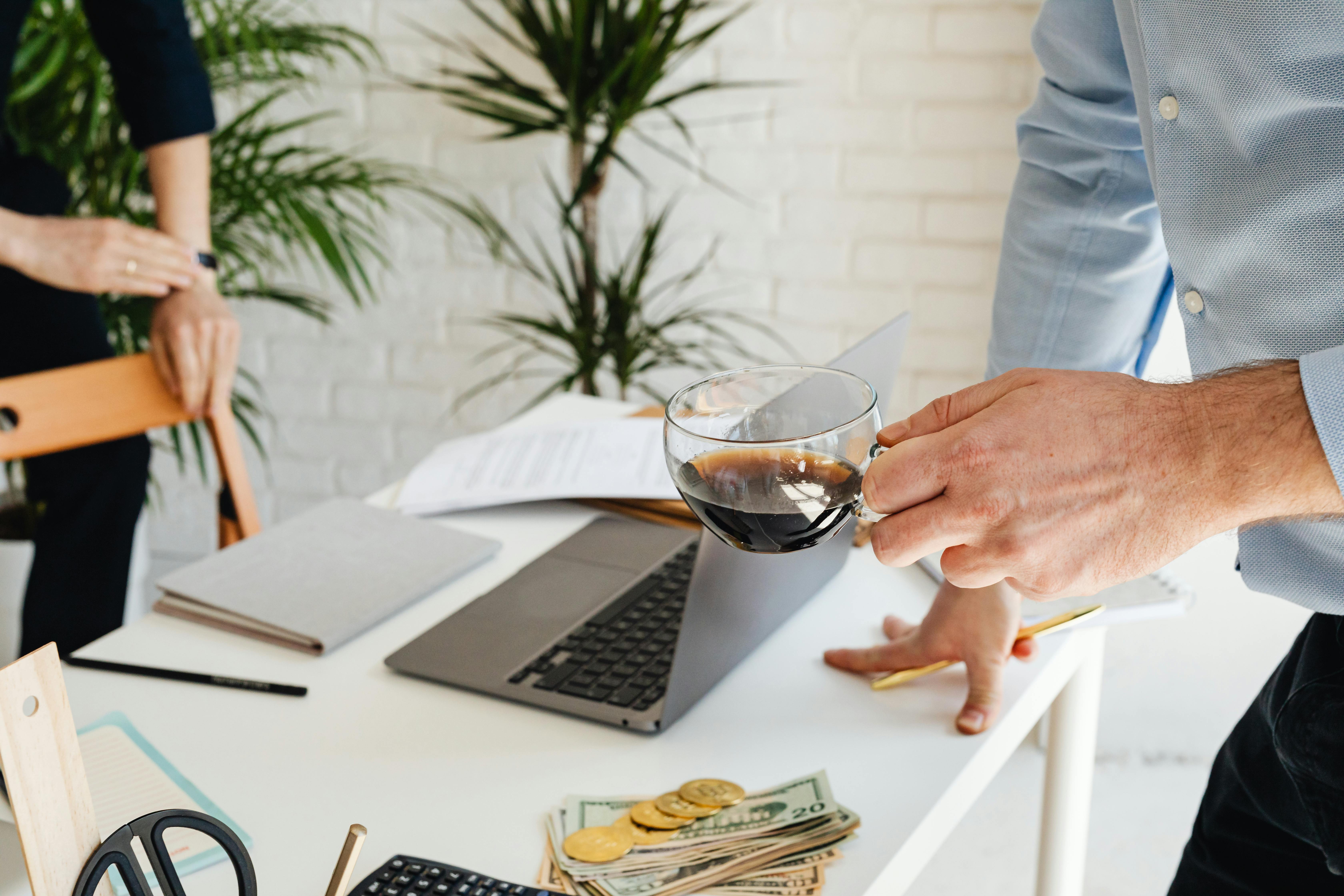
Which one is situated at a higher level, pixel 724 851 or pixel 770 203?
pixel 770 203

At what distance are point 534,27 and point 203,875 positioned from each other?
1.70 m

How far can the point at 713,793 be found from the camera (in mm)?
752


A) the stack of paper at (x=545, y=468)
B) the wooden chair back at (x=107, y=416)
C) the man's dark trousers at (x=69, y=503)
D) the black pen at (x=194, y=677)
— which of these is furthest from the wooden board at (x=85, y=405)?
the black pen at (x=194, y=677)

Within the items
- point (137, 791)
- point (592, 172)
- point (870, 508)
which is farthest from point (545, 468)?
point (592, 172)

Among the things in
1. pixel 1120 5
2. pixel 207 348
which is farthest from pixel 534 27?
pixel 1120 5

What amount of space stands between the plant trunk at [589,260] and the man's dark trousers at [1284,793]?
1493 millimetres

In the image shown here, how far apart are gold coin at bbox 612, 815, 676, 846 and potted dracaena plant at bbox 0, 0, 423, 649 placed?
1.35 m

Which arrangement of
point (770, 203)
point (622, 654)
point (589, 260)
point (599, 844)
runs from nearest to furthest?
1. point (599, 844)
2. point (622, 654)
3. point (589, 260)
4. point (770, 203)

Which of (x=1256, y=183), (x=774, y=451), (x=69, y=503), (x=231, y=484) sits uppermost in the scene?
(x=1256, y=183)

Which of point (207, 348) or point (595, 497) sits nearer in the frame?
point (595, 497)

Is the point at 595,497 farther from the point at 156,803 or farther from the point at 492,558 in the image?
the point at 156,803

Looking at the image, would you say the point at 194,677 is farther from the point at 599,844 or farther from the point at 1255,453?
the point at 1255,453

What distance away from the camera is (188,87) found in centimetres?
169

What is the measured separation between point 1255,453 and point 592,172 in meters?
1.64
